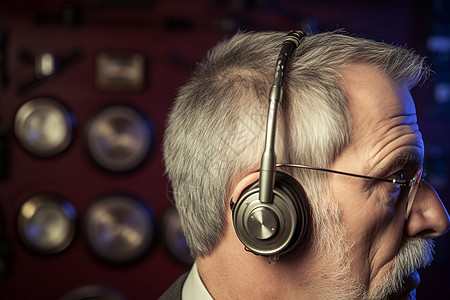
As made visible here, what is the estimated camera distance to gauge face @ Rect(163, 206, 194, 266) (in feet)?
10.7

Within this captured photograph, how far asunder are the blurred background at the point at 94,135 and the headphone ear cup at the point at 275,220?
7.55 ft

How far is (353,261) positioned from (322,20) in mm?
2721

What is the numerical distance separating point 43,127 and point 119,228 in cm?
85

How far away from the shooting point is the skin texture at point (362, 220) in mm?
1003

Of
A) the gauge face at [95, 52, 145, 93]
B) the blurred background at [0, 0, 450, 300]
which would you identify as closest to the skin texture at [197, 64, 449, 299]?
the blurred background at [0, 0, 450, 300]

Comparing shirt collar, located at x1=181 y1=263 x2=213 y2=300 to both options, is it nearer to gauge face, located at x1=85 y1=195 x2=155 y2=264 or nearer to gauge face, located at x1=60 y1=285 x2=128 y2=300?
gauge face, located at x1=85 y1=195 x2=155 y2=264

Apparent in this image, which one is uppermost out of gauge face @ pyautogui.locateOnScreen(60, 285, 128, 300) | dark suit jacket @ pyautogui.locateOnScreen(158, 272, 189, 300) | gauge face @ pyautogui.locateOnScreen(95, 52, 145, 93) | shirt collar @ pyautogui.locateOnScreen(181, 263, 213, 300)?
shirt collar @ pyautogui.locateOnScreen(181, 263, 213, 300)

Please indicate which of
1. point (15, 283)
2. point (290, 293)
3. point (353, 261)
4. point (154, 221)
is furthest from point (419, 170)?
point (15, 283)

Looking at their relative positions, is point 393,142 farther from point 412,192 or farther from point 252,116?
point 252,116

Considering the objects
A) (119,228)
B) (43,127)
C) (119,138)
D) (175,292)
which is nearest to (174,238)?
(119,228)

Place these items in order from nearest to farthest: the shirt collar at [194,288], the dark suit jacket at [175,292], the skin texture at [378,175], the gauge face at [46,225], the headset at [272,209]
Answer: the headset at [272,209] → the skin texture at [378,175] → the shirt collar at [194,288] → the dark suit jacket at [175,292] → the gauge face at [46,225]

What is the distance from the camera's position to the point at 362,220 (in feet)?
3.33

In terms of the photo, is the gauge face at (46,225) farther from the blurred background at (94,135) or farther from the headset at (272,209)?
the headset at (272,209)

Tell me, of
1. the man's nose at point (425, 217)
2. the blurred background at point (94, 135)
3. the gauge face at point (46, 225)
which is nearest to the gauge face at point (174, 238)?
the blurred background at point (94, 135)
